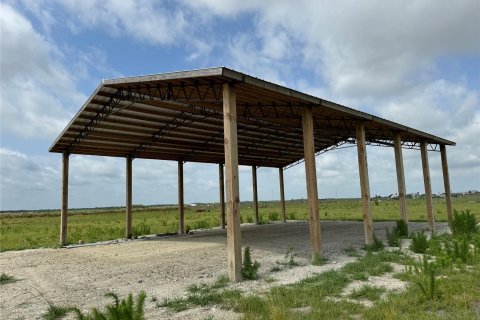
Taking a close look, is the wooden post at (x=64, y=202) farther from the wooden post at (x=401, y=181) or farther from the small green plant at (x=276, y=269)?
the wooden post at (x=401, y=181)

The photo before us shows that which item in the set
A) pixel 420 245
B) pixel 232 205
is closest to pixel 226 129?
pixel 232 205

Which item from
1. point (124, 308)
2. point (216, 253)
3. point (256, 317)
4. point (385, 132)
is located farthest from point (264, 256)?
point (385, 132)

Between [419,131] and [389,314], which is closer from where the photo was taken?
[389,314]

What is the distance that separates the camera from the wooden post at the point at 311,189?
1076cm

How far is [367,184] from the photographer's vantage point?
13188 mm

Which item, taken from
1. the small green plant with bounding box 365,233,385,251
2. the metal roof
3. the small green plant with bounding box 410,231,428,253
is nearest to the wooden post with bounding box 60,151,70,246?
the metal roof

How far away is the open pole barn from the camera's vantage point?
29.2ft

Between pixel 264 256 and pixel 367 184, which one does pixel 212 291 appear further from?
pixel 367 184

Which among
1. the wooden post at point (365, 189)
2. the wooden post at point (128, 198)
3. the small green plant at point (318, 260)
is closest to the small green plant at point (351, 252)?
the wooden post at point (365, 189)

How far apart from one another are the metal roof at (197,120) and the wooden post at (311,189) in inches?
32.5

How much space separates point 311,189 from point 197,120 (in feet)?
20.6

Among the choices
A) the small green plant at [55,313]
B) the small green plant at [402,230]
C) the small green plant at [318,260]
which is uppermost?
the small green plant at [402,230]

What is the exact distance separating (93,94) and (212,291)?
7991mm

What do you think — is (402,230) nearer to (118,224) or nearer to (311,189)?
(311,189)
